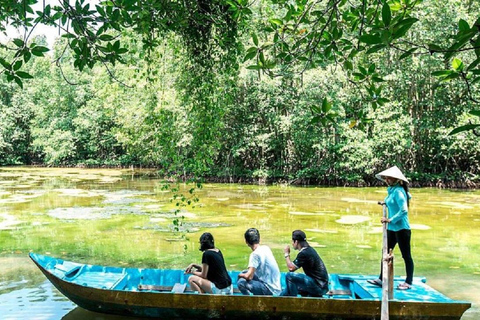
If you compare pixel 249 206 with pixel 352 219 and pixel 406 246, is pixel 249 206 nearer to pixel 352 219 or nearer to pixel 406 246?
pixel 352 219

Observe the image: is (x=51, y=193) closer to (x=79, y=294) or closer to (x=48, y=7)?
(x=79, y=294)

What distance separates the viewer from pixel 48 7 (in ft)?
9.45

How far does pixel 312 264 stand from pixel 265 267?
1.58 feet

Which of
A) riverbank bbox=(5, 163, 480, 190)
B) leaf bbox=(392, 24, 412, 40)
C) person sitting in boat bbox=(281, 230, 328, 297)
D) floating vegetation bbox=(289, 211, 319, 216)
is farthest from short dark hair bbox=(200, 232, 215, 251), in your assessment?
riverbank bbox=(5, 163, 480, 190)

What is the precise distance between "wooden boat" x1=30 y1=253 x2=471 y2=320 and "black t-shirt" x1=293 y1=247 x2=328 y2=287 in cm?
24

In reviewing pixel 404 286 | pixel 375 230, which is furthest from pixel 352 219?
pixel 404 286

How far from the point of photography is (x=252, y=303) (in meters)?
4.57

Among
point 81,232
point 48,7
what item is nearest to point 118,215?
point 81,232

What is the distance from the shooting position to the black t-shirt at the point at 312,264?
15.2 ft

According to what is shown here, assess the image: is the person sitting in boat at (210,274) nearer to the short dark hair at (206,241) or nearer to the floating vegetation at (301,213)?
the short dark hair at (206,241)

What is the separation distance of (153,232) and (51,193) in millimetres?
9271

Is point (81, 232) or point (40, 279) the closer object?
point (40, 279)

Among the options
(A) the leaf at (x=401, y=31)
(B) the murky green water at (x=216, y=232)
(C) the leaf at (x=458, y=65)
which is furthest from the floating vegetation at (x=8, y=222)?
(C) the leaf at (x=458, y=65)

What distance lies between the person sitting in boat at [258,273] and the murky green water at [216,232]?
1621 mm
